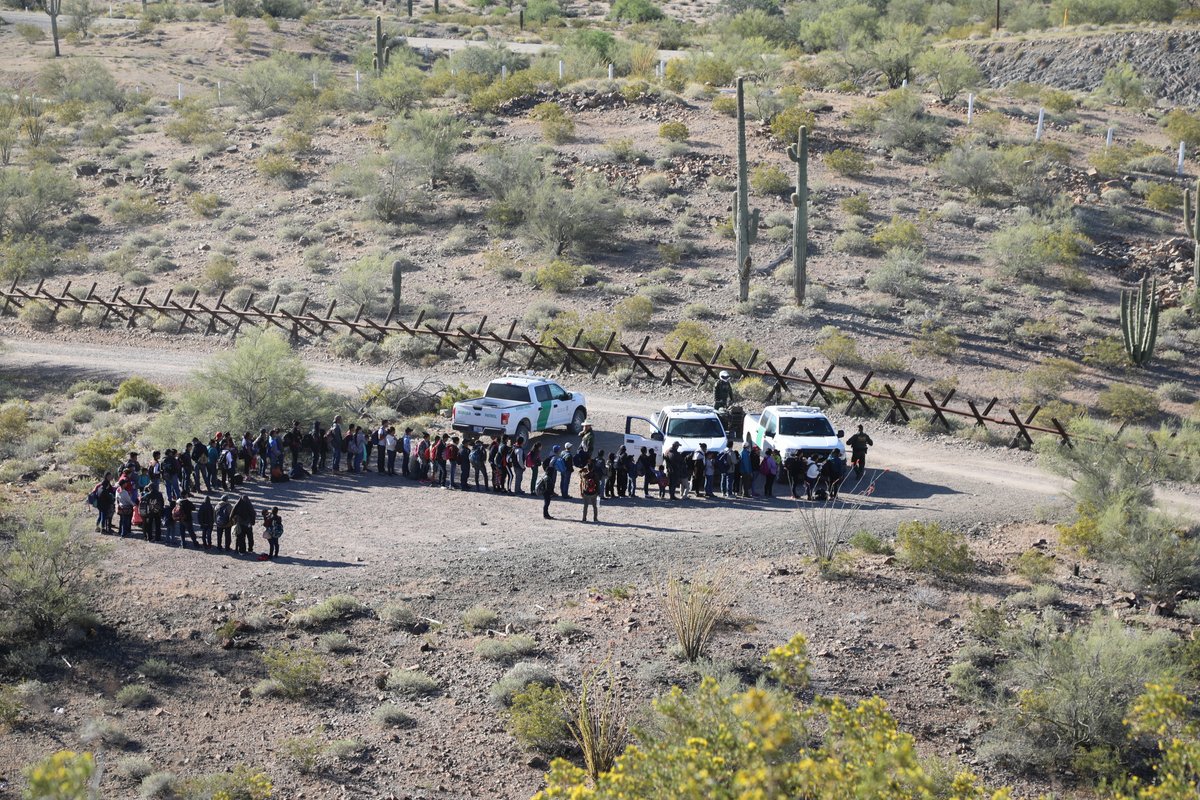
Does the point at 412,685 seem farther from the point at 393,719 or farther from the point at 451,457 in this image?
the point at 451,457

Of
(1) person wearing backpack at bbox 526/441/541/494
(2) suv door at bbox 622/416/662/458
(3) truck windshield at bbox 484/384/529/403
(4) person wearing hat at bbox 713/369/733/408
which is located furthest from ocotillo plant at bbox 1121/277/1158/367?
(1) person wearing backpack at bbox 526/441/541/494

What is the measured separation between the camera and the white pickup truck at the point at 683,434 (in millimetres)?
25562

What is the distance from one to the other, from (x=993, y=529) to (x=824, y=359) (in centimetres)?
1241

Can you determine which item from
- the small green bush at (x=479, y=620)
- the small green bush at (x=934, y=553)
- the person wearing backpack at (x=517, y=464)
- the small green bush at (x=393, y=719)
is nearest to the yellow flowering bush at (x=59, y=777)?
the small green bush at (x=393, y=719)

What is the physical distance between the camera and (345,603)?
18141 mm

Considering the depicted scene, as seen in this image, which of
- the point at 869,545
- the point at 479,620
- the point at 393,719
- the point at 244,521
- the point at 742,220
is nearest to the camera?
the point at 393,719

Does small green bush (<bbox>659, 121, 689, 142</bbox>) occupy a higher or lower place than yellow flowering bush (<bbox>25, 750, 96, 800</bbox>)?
higher

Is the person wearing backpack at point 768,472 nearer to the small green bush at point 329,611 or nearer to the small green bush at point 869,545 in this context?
the small green bush at point 869,545

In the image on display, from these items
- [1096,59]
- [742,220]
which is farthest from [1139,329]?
[1096,59]

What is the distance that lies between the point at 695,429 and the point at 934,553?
728cm

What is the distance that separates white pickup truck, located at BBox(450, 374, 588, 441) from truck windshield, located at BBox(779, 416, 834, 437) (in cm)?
526

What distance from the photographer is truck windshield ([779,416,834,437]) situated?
25609mm

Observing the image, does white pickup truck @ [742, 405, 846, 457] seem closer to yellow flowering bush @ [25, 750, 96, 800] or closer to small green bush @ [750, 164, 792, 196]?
yellow flowering bush @ [25, 750, 96, 800]

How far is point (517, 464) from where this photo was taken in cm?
2491
